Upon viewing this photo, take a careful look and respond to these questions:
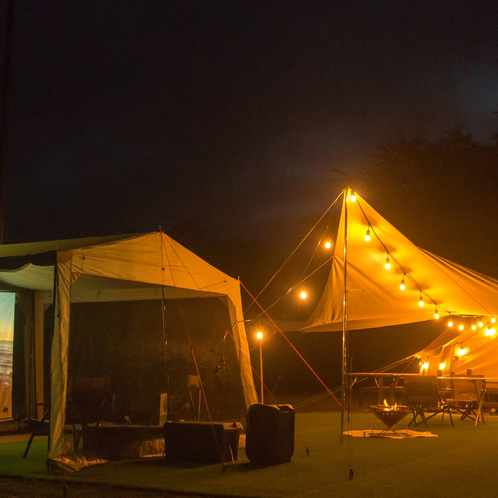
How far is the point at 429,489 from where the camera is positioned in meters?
5.07

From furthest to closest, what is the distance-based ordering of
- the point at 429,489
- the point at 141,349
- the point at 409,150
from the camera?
1. the point at 409,150
2. the point at 141,349
3. the point at 429,489

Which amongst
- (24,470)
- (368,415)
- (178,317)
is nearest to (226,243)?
(178,317)

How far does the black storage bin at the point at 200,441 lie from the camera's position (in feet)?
20.8

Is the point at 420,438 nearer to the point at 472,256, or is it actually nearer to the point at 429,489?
the point at 429,489

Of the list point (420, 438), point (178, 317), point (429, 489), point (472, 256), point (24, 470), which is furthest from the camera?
point (472, 256)

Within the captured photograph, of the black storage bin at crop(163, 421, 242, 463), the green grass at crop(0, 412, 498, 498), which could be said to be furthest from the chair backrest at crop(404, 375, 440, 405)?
the black storage bin at crop(163, 421, 242, 463)

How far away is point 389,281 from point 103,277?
439cm

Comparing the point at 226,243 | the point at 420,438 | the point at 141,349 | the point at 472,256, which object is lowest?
the point at 420,438

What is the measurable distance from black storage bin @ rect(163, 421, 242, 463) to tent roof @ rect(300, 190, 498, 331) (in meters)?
3.25

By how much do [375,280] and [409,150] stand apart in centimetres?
942

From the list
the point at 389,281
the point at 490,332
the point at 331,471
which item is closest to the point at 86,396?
the point at 331,471

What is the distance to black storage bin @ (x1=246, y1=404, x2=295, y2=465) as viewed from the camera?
6.23 metres

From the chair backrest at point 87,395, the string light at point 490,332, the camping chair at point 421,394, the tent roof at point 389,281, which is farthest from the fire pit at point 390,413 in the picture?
the string light at point 490,332

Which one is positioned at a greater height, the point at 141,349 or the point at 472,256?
the point at 472,256
